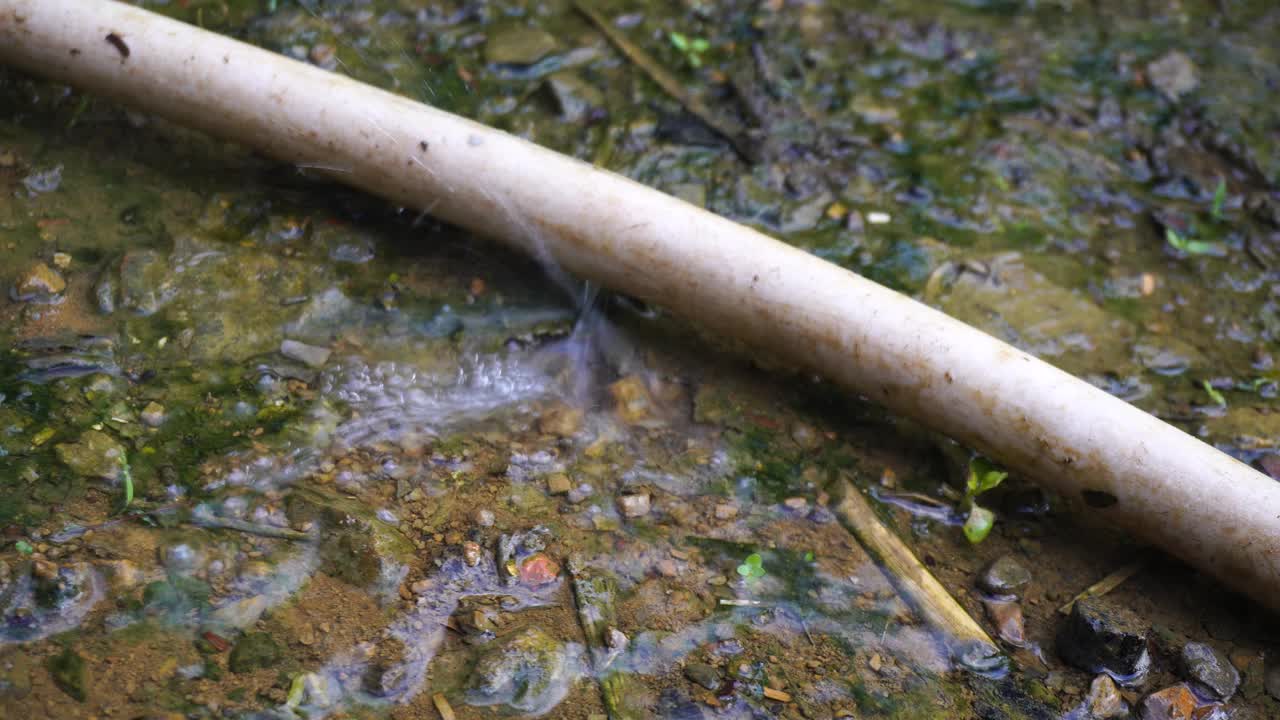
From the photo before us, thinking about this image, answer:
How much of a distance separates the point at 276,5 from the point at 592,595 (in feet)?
8.75

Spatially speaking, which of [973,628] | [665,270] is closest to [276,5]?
[665,270]

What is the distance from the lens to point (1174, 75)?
4.06 m

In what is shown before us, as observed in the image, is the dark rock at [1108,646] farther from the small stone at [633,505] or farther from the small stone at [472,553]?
the small stone at [472,553]

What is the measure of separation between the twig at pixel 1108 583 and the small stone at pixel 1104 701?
8.2 inches

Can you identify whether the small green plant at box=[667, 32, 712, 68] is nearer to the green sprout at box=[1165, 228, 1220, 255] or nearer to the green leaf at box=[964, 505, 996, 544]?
the green sprout at box=[1165, 228, 1220, 255]

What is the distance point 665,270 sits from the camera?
2.66 m

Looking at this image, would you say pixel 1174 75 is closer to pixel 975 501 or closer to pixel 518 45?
pixel 975 501

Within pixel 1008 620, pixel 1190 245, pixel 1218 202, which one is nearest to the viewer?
pixel 1008 620

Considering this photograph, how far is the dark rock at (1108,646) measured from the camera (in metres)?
2.31

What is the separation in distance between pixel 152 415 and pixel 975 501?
7.10ft

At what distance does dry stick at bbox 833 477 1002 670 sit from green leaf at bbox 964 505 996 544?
17 cm

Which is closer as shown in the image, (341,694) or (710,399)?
(341,694)

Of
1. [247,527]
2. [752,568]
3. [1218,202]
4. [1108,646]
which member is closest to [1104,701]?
[1108,646]

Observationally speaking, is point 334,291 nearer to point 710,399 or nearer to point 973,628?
point 710,399
